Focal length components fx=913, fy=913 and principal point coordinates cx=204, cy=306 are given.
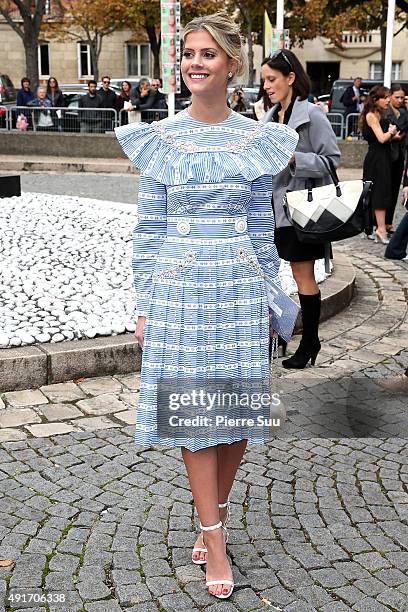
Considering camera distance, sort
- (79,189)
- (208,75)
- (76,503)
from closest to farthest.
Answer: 1. (208,75)
2. (76,503)
3. (79,189)

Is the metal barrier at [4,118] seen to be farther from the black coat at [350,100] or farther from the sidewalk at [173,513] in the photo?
the sidewalk at [173,513]

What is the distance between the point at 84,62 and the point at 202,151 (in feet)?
166

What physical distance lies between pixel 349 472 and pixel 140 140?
2.03m

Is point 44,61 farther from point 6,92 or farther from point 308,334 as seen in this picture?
point 308,334

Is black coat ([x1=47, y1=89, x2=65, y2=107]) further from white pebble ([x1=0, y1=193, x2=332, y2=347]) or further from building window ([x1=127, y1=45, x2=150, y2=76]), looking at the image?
building window ([x1=127, y1=45, x2=150, y2=76])

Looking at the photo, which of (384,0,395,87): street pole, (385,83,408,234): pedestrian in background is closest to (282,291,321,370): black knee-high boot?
(385,83,408,234): pedestrian in background

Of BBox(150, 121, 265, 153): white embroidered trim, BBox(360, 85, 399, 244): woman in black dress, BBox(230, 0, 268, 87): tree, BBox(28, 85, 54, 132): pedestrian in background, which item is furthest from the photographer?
BBox(230, 0, 268, 87): tree

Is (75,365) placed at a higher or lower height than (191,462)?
lower

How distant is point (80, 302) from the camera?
22.1 feet

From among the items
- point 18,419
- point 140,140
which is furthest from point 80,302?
point 140,140

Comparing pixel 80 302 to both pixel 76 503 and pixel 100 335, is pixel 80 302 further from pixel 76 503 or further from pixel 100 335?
pixel 76 503

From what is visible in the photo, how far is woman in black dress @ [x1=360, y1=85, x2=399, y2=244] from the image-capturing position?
36.0ft

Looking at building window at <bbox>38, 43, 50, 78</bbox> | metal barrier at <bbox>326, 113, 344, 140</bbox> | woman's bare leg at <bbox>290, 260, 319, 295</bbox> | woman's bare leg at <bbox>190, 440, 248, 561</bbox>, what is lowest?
woman's bare leg at <bbox>190, 440, 248, 561</bbox>

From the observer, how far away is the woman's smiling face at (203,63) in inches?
126
